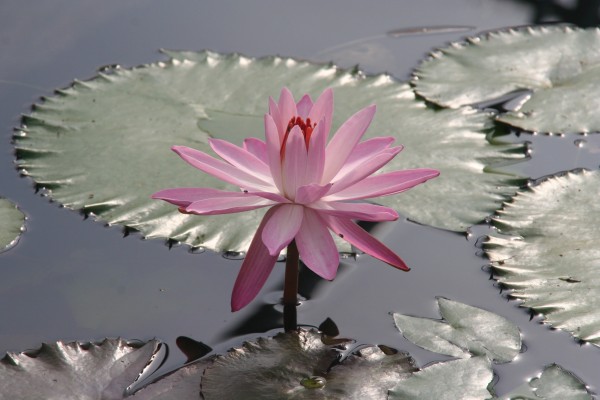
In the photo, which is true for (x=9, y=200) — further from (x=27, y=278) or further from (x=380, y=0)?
(x=380, y=0)

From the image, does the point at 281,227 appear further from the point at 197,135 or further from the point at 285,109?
the point at 197,135

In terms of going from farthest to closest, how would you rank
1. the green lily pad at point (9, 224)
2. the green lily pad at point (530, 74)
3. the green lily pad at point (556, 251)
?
the green lily pad at point (530, 74) → the green lily pad at point (9, 224) → the green lily pad at point (556, 251)

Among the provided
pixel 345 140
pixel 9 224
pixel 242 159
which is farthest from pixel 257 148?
pixel 9 224

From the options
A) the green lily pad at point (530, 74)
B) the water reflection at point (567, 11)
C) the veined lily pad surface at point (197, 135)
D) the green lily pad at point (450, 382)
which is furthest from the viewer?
the water reflection at point (567, 11)

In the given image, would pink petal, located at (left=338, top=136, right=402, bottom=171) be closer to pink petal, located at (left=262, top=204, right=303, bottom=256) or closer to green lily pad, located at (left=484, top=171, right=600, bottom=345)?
pink petal, located at (left=262, top=204, right=303, bottom=256)

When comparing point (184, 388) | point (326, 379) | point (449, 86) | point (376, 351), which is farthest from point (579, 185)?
point (184, 388)

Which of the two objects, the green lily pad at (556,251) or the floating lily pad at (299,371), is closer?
the floating lily pad at (299,371)

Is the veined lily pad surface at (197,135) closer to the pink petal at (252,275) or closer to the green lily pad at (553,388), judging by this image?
the pink petal at (252,275)

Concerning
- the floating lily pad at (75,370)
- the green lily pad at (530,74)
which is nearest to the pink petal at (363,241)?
the floating lily pad at (75,370)

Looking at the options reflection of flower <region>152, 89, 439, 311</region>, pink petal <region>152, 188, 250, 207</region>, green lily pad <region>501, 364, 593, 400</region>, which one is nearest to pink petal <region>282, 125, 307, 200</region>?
reflection of flower <region>152, 89, 439, 311</region>
